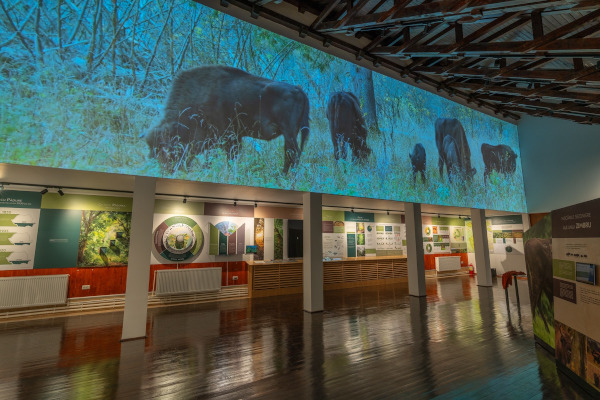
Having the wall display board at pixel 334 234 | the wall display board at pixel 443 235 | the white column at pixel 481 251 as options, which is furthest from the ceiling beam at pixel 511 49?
the wall display board at pixel 443 235

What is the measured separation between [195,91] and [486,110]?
40.2 feet

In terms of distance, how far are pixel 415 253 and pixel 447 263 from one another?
19.8 feet

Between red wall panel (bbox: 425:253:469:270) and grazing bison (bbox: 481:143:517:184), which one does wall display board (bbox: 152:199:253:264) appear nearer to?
red wall panel (bbox: 425:253:469:270)

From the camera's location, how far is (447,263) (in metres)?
13.8

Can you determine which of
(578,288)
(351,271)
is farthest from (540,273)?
(351,271)

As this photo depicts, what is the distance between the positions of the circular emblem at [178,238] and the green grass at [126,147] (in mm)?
3085

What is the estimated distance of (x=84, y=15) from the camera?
16.8 feet

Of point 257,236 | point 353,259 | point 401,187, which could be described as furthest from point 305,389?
point 353,259

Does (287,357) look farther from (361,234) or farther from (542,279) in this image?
(361,234)

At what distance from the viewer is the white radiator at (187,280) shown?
7.76 meters

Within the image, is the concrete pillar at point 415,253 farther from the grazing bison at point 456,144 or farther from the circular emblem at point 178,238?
the circular emblem at point 178,238

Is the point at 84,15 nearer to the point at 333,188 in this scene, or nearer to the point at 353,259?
the point at 333,188

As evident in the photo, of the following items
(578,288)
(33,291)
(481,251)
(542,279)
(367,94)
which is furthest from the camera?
(481,251)

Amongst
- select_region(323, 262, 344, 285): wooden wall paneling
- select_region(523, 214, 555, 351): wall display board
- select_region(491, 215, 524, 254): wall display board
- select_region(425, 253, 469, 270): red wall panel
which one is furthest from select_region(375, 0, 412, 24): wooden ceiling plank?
select_region(491, 215, 524, 254): wall display board
